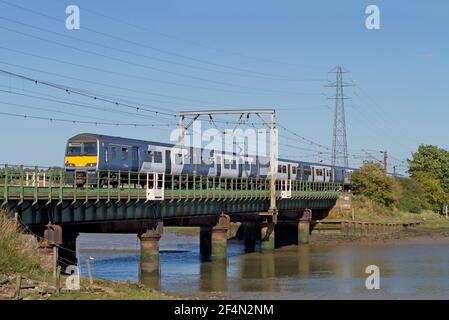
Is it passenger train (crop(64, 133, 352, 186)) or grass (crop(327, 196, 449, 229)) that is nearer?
passenger train (crop(64, 133, 352, 186))

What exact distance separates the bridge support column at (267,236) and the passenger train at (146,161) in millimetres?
5693

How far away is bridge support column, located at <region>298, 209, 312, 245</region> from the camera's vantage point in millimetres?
78562

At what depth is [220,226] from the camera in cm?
5916

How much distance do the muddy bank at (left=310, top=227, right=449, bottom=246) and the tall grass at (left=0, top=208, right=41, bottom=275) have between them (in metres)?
55.0

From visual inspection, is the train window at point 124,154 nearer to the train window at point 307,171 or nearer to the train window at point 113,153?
the train window at point 113,153

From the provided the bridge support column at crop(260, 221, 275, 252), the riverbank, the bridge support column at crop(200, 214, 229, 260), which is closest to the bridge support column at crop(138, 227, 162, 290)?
the bridge support column at crop(200, 214, 229, 260)

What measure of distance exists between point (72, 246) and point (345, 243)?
4034 cm

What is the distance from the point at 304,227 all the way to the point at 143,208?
118 ft

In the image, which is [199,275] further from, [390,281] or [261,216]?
[261,216]

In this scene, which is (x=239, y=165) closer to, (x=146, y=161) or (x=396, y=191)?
(x=146, y=161)

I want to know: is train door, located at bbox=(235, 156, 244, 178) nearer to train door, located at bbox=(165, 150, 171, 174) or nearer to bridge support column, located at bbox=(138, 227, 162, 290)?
train door, located at bbox=(165, 150, 171, 174)

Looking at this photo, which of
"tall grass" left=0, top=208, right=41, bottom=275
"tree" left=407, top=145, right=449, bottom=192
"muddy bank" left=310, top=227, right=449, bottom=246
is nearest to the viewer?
"tall grass" left=0, top=208, right=41, bottom=275

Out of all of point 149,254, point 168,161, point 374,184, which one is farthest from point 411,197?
point 149,254

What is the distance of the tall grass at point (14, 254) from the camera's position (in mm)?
26031
